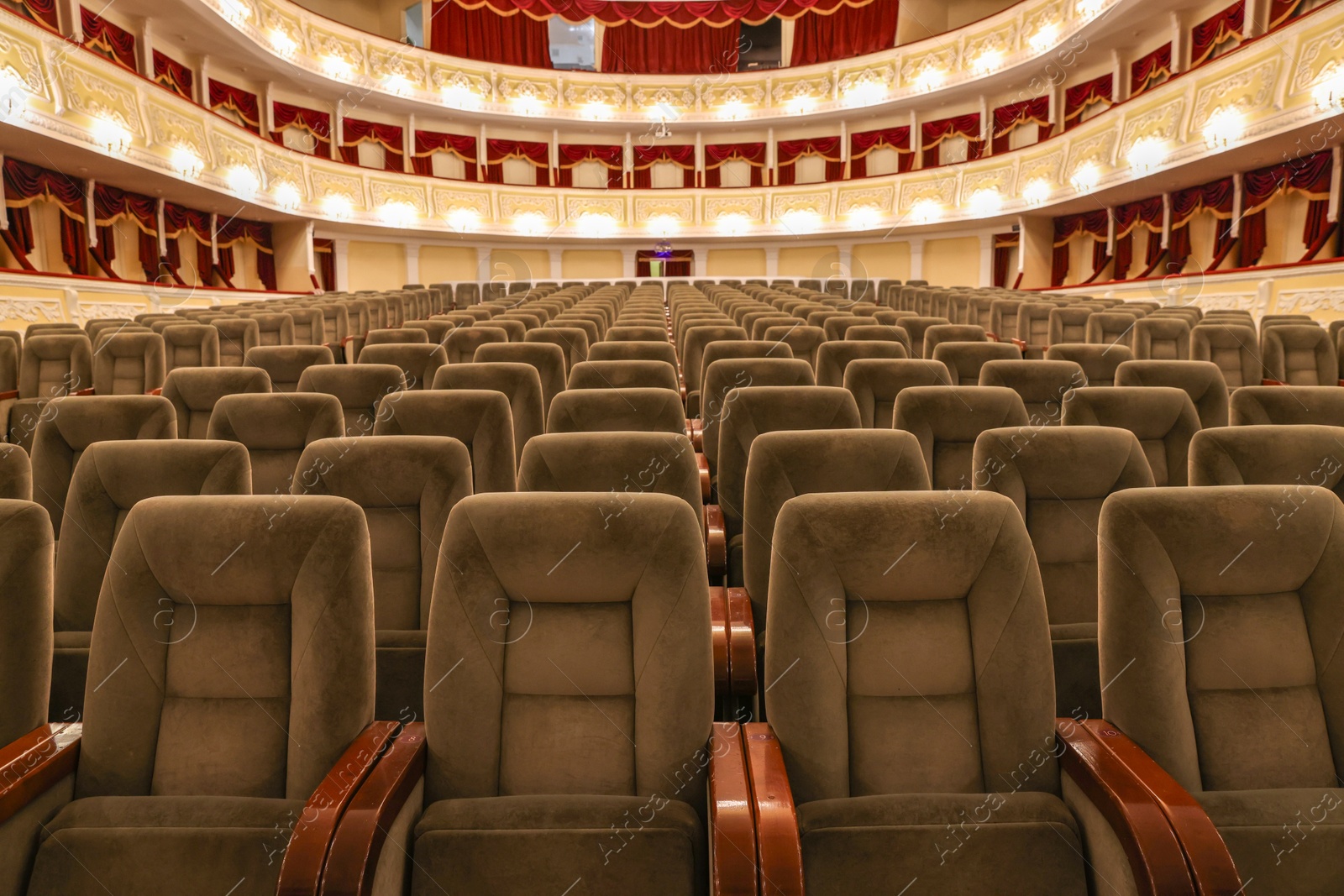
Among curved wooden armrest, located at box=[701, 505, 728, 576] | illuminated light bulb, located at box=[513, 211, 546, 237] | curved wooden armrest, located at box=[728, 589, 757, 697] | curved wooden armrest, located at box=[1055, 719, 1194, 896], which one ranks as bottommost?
curved wooden armrest, located at box=[1055, 719, 1194, 896]

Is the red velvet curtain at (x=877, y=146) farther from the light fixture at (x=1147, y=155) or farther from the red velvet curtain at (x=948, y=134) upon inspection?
the light fixture at (x=1147, y=155)

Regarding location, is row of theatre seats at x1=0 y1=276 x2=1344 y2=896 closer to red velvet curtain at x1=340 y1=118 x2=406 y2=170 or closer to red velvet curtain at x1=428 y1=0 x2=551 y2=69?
red velvet curtain at x1=340 y1=118 x2=406 y2=170

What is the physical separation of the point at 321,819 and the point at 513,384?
1.30 m

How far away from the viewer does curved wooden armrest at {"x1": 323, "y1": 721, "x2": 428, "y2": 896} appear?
0.72m

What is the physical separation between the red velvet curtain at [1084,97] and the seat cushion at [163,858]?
33.0 feet

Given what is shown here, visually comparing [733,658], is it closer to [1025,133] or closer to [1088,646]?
[1088,646]

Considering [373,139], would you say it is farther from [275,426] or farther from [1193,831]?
[1193,831]

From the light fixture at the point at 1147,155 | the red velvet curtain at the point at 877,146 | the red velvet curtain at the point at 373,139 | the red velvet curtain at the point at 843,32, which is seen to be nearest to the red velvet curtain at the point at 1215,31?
the light fixture at the point at 1147,155

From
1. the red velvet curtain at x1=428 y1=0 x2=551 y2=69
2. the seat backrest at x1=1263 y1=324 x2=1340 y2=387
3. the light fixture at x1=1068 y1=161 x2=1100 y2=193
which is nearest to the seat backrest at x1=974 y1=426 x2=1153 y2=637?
the seat backrest at x1=1263 y1=324 x2=1340 y2=387

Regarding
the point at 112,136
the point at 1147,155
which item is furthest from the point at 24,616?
the point at 1147,155

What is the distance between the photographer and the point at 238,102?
9180 millimetres

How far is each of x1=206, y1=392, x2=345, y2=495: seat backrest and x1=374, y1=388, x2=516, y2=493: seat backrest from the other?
0.18 m

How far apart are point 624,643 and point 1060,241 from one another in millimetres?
10109

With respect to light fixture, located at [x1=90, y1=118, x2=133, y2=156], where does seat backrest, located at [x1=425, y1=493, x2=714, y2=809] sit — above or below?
below
